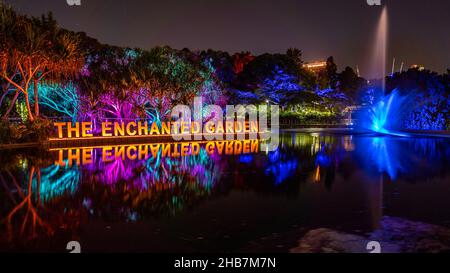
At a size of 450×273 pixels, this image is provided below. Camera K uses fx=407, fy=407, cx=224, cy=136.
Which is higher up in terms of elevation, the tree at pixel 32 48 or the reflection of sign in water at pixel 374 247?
the tree at pixel 32 48

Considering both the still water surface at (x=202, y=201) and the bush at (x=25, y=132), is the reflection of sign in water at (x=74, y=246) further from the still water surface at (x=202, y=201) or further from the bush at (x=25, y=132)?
the bush at (x=25, y=132)

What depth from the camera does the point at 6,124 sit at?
66.4 feet

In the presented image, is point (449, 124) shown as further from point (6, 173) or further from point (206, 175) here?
point (6, 173)

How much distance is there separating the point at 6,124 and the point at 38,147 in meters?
1.86

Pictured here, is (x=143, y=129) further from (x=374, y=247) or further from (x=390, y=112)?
(x=390, y=112)

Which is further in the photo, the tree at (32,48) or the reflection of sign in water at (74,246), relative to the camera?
the tree at (32,48)

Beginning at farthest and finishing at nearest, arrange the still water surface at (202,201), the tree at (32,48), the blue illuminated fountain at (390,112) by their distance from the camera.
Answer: the blue illuminated fountain at (390,112) → the tree at (32,48) → the still water surface at (202,201)

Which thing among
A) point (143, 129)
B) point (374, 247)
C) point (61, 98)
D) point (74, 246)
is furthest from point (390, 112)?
point (74, 246)

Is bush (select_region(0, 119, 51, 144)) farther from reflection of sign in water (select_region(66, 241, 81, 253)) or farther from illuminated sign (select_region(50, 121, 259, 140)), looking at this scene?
reflection of sign in water (select_region(66, 241, 81, 253))

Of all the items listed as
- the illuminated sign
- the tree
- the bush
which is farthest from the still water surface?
the illuminated sign

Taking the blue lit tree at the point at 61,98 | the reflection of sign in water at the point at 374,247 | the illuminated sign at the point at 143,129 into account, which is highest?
the blue lit tree at the point at 61,98

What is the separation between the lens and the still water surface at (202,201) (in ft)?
19.6

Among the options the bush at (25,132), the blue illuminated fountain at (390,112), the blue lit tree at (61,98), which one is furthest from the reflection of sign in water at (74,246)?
the blue illuminated fountain at (390,112)

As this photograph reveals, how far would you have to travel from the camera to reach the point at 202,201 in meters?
8.42
